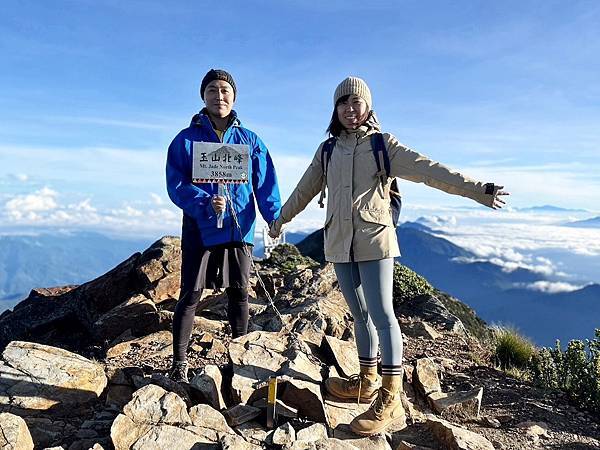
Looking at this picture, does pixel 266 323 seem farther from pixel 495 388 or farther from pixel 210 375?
pixel 495 388

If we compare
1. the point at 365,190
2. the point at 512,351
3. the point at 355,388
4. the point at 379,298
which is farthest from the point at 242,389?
the point at 512,351

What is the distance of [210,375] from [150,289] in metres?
4.72

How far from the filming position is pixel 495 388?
6.60 m

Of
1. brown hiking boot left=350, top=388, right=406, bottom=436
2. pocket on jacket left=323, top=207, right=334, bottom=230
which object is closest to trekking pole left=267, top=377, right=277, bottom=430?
brown hiking boot left=350, top=388, right=406, bottom=436

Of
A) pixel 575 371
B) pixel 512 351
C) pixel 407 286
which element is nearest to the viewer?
pixel 575 371

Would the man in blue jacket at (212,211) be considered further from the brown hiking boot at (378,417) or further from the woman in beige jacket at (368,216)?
the brown hiking boot at (378,417)

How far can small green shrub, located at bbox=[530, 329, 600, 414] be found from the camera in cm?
626

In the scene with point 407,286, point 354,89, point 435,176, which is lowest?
point 407,286

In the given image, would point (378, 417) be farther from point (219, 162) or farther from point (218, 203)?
point (219, 162)

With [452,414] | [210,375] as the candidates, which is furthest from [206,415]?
[452,414]

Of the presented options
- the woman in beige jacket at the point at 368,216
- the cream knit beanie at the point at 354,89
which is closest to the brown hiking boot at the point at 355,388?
the woman in beige jacket at the point at 368,216

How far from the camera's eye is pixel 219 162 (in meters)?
5.29

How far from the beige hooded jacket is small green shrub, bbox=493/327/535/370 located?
5.12 metres

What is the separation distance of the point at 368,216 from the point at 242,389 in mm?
2096
